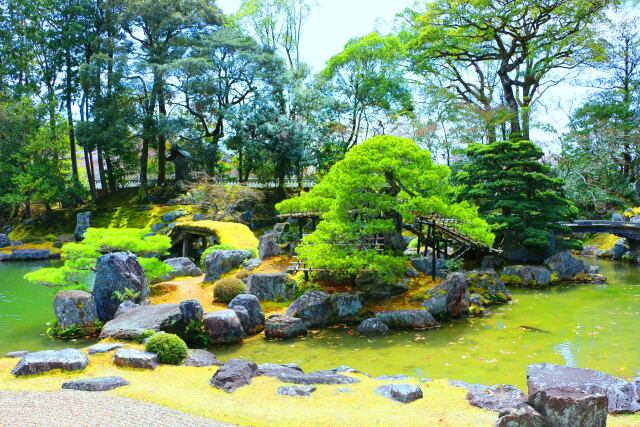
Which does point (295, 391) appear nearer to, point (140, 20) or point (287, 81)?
point (287, 81)

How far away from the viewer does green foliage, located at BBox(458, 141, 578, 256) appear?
21.0 meters

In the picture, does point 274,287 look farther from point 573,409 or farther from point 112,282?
point 573,409

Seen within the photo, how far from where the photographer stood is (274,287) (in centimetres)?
1510

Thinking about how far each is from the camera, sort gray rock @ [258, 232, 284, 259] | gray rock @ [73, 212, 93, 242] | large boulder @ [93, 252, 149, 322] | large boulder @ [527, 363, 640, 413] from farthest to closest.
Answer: gray rock @ [73, 212, 93, 242]
gray rock @ [258, 232, 284, 259]
large boulder @ [93, 252, 149, 322]
large boulder @ [527, 363, 640, 413]

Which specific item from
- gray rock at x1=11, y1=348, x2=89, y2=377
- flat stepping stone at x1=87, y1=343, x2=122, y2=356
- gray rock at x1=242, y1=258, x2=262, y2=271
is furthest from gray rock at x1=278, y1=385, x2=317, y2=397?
gray rock at x1=242, y1=258, x2=262, y2=271

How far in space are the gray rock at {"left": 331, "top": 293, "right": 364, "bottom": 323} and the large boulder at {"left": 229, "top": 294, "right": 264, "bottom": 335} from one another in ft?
6.67

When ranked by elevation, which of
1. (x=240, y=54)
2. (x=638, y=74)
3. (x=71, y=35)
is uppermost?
(x=71, y=35)

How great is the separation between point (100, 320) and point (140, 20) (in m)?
27.3

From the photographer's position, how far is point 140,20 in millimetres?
34125

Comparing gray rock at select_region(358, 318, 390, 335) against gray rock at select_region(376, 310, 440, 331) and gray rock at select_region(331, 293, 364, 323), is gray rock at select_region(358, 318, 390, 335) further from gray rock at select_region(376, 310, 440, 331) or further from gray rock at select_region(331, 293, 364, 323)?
gray rock at select_region(331, 293, 364, 323)

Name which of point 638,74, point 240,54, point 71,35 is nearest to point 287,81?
point 240,54

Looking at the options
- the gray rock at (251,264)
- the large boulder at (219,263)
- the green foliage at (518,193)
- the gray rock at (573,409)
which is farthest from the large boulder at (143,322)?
the green foliage at (518,193)

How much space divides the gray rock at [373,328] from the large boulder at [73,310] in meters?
6.92

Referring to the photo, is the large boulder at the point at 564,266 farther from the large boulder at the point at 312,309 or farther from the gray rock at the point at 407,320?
the large boulder at the point at 312,309
